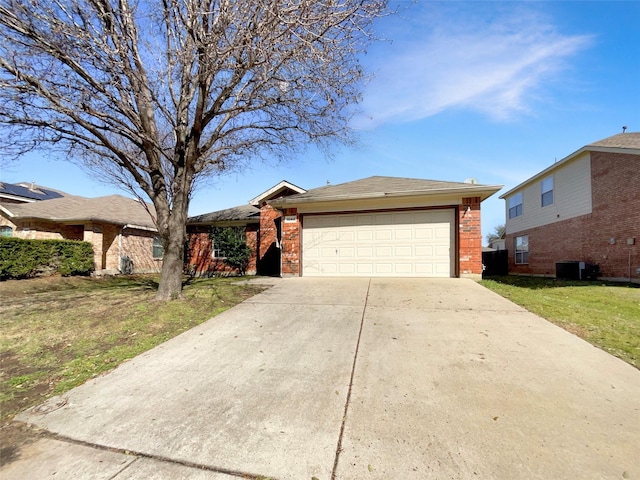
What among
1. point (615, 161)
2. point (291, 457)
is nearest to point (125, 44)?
point (291, 457)

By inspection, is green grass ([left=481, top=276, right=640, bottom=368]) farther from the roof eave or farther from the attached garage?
the roof eave

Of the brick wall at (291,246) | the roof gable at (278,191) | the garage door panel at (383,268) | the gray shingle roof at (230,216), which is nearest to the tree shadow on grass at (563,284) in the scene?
the garage door panel at (383,268)

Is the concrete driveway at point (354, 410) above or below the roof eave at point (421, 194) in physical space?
below

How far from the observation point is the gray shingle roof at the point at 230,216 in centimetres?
1512

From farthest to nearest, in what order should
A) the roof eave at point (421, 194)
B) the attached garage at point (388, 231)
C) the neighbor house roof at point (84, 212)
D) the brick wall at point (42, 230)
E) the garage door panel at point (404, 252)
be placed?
the brick wall at point (42, 230) < the neighbor house roof at point (84, 212) < the garage door panel at point (404, 252) < the attached garage at point (388, 231) < the roof eave at point (421, 194)

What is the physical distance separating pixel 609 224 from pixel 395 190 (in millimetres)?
8971

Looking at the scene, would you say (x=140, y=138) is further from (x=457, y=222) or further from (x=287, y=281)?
(x=457, y=222)

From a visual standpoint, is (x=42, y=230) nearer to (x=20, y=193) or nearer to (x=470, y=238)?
(x=20, y=193)

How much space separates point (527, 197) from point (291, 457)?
20637 millimetres

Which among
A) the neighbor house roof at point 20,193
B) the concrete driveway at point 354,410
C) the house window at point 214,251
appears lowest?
the concrete driveway at point 354,410

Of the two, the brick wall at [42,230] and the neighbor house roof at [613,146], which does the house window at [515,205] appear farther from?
the brick wall at [42,230]

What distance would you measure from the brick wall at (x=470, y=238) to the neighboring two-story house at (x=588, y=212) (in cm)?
628

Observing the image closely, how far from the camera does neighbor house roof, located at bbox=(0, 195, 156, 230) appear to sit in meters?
14.3

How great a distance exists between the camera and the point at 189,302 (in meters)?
6.77
